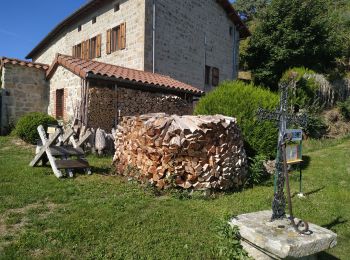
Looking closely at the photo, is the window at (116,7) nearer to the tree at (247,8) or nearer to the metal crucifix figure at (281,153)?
the metal crucifix figure at (281,153)

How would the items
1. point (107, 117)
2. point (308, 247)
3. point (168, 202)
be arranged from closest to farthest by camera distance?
point (308, 247) < point (168, 202) < point (107, 117)

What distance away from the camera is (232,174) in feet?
23.0

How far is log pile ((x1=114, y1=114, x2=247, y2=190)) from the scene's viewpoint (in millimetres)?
6508

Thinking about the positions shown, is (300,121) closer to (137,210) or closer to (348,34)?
(137,210)

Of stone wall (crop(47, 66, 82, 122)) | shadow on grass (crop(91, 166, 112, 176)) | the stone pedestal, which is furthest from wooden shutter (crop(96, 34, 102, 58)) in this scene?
the stone pedestal

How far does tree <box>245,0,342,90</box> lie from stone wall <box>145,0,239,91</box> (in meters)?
2.16

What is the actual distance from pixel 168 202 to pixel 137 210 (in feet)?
2.51

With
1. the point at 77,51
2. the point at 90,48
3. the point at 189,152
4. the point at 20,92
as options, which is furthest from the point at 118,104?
the point at 77,51

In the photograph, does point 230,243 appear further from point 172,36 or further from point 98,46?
point 98,46

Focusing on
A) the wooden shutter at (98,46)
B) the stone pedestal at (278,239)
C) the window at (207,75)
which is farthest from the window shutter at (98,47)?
the stone pedestal at (278,239)

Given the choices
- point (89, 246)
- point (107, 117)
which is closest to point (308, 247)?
point (89, 246)

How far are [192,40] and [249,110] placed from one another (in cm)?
1002

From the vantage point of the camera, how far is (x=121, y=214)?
506 centimetres

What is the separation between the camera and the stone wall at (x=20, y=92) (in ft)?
45.1
